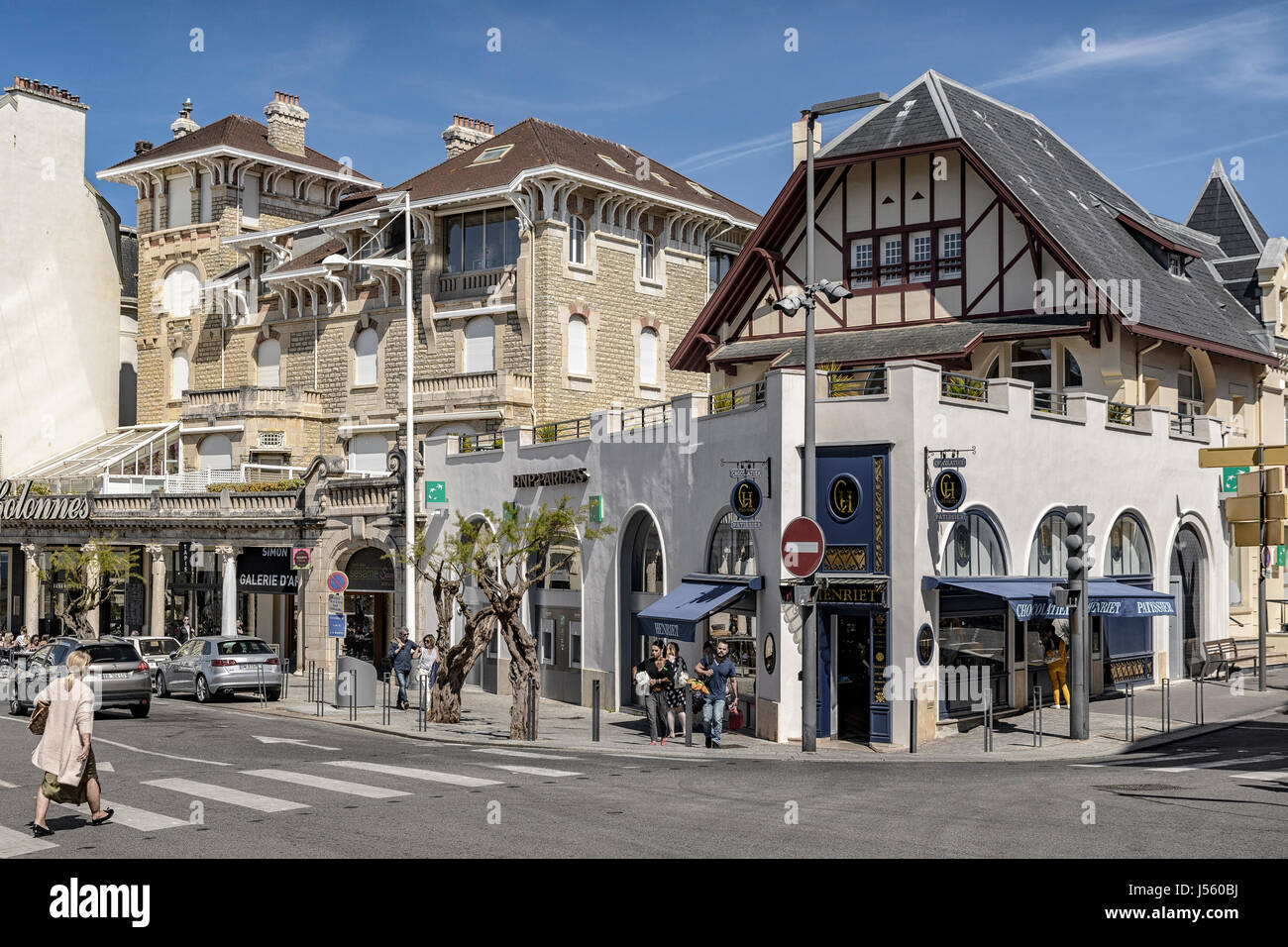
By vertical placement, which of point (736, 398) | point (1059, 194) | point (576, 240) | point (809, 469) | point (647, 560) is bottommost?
point (647, 560)

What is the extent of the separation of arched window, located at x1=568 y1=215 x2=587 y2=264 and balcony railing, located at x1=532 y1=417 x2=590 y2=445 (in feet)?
36.4

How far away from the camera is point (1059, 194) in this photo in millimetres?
35156

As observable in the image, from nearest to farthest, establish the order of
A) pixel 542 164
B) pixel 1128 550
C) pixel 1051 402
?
pixel 1051 402 → pixel 1128 550 → pixel 542 164

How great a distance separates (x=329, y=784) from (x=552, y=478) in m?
16.3

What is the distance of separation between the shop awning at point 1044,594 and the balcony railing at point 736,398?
4.60 meters

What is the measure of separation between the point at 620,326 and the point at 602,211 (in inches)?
152

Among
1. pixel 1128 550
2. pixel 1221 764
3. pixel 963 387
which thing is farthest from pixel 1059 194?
pixel 1221 764

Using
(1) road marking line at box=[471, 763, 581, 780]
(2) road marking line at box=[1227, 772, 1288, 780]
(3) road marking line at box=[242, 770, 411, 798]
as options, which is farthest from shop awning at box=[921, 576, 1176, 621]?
(3) road marking line at box=[242, 770, 411, 798]

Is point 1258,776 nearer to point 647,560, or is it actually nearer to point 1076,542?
point 1076,542

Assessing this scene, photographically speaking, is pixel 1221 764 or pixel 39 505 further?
pixel 39 505

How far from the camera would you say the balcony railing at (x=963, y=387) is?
25.2 meters

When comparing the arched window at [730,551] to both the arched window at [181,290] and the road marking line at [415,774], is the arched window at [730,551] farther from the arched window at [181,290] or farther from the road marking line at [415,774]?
the arched window at [181,290]

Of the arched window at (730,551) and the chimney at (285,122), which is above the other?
the chimney at (285,122)

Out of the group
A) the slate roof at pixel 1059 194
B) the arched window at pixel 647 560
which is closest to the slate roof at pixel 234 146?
the slate roof at pixel 1059 194
